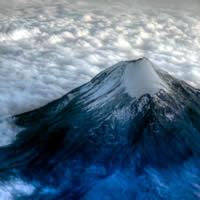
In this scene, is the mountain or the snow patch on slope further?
the snow patch on slope

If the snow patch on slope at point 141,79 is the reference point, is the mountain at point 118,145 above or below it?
below

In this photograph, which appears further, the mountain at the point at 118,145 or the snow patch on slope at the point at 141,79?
the snow patch on slope at the point at 141,79

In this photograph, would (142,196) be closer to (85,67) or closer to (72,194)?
(72,194)

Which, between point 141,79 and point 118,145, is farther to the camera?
point 141,79

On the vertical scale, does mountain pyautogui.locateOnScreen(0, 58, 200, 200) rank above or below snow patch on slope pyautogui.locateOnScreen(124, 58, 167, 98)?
below

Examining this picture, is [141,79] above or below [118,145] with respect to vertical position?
above

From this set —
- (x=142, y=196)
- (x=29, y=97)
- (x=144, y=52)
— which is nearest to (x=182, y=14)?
(x=144, y=52)
